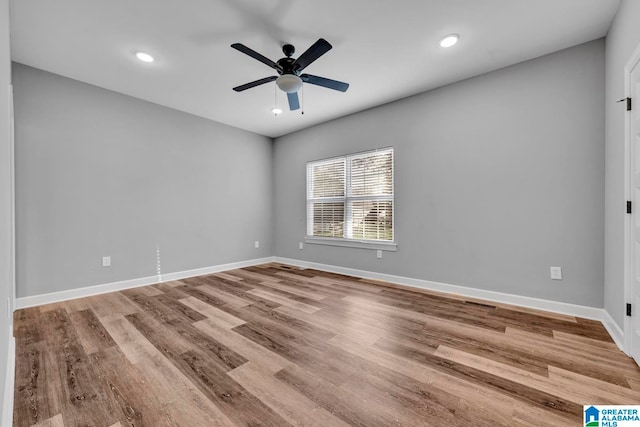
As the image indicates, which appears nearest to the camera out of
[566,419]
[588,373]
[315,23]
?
[566,419]

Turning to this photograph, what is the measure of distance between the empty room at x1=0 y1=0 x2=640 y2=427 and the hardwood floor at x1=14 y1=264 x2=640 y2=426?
0.02 metres

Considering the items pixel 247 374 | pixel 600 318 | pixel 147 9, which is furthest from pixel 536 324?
pixel 147 9

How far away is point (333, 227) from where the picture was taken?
4.69 metres

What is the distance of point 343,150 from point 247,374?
3630mm

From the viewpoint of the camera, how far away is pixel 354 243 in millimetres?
4324

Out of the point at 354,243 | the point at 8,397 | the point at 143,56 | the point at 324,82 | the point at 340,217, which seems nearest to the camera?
the point at 8,397

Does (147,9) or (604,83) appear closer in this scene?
(147,9)

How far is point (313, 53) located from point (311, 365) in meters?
2.42

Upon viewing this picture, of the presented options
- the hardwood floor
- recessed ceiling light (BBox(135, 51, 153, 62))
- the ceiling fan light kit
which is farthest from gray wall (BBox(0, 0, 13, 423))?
the ceiling fan light kit

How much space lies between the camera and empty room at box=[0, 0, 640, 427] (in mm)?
1543

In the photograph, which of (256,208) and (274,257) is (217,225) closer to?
(256,208)

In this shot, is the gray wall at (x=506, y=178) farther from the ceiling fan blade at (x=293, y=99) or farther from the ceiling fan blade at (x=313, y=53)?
the ceiling fan blade at (x=313, y=53)

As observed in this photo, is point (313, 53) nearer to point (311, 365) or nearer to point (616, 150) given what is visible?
point (311, 365)

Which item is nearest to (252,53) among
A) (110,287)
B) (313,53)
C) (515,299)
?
(313,53)
